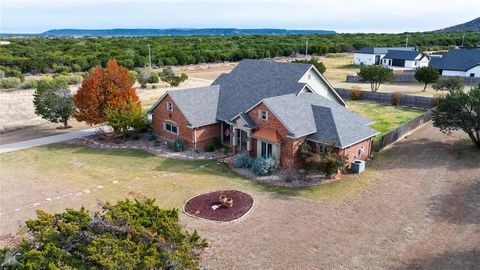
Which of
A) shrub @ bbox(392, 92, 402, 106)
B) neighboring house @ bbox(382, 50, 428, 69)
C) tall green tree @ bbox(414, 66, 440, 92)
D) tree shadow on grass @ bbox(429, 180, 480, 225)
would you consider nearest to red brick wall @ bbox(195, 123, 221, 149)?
tree shadow on grass @ bbox(429, 180, 480, 225)

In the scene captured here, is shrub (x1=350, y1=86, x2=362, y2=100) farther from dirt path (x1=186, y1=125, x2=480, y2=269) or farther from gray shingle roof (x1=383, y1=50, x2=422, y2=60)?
gray shingle roof (x1=383, y1=50, x2=422, y2=60)

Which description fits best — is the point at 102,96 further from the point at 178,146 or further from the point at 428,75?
the point at 428,75

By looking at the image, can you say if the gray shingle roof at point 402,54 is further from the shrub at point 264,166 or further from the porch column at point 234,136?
the shrub at point 264,166

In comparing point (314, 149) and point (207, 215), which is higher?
point (314, 149)

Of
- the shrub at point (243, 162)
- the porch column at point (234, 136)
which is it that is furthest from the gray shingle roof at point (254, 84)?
the shrub at point (243, 162)

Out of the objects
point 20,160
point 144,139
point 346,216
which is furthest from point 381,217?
point 20,160

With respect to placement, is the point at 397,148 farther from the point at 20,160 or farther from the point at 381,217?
the point at 20,160

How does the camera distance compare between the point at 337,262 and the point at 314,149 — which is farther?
the point at 314,149

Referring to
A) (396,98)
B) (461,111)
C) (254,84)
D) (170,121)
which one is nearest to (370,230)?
(461,111)
